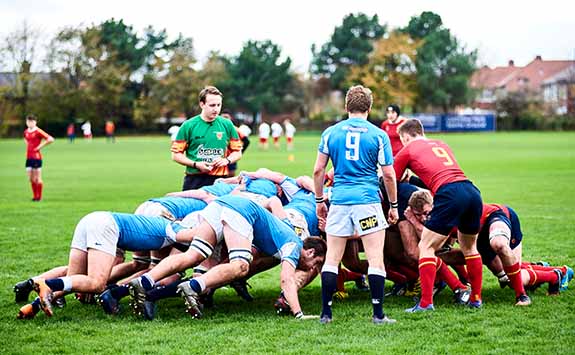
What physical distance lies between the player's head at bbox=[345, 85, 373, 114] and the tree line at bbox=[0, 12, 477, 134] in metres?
71.7

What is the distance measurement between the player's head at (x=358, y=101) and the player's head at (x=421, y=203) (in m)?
1.08

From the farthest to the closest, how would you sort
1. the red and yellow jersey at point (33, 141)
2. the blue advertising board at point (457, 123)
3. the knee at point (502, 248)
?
the blue advertising board at point (457, 123)
the red and yellow jersey at point (33, 141)
the knee at point (502, 248)

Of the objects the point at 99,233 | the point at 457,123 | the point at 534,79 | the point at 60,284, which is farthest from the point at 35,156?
the point at 534,79

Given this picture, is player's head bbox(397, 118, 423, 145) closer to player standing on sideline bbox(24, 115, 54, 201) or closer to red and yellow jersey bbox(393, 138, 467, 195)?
red and yellow jersey bbox(393, 138, 467, 195)

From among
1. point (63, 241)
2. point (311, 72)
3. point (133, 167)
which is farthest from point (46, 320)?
point (311, 72)

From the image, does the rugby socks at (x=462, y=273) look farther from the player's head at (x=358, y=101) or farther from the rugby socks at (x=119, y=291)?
the rugby socks at (x=119, y=291)

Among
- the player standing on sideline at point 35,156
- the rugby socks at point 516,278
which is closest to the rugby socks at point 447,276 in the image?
the rugby socks at point 516,278

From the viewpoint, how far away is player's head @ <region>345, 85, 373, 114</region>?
691cm

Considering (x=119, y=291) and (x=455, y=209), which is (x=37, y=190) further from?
(x=455, y=209)

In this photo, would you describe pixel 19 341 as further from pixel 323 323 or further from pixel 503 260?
pixel 503 260

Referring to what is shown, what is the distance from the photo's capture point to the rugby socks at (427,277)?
23.6ft

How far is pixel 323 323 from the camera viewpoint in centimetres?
673

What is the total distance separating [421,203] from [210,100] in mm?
3076

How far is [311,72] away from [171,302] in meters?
88.7
